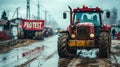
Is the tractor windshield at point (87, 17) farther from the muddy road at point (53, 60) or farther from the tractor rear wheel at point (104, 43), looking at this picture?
the muddy road at point (53, 60)

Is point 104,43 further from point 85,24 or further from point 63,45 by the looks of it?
point 63,45

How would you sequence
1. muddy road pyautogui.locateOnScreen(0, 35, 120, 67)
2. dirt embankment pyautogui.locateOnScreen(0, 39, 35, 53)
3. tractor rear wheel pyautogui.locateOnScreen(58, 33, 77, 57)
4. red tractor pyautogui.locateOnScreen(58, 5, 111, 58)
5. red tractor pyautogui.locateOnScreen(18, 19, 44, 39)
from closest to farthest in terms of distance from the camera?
muddy road pyautogui.locateOnScreen(0, 35, 120, 67), red tractor pyautogui.locateOnScreen(58, 5, 111, 58), tractor rear wheel pyautogui.locateOnScreen(58, 33, 77, 57), dirt embankment pyautogui.locateOnScreen(0, 39, 35, 53), red tractor pyautogui.locateOnScreen(18, 19, 44, 39)

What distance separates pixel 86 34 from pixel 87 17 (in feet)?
4.61

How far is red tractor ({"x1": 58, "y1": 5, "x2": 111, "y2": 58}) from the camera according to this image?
47.0 feet

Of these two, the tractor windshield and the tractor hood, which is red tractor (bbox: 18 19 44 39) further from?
the tractor hood

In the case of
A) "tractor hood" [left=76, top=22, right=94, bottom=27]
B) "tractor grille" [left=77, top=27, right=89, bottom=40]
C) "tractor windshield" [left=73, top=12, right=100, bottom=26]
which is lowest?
"tractor grille" [left=77, top=27, right=89, bottom=40]

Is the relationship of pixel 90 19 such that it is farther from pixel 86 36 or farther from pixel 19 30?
pixel 19 30

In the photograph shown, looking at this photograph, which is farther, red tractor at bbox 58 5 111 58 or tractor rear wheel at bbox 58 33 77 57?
tractor rear wheel at bbox 58 33 77 57

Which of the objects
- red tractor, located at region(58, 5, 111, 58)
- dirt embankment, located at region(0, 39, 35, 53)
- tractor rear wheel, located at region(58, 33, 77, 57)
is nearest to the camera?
red tractor, located at region(58, 5, 111, 58)

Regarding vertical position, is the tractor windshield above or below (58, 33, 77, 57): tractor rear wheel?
above

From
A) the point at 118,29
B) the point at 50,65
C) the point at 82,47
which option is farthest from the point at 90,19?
the point at 118,29

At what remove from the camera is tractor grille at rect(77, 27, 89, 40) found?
14672 millimetres

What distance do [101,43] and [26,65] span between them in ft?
13.6

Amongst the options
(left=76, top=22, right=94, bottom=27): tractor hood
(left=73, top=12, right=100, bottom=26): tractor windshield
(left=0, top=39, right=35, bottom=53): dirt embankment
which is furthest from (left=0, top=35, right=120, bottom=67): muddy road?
(left=0, top=39, right=35, bottom=53): dirt embankment
